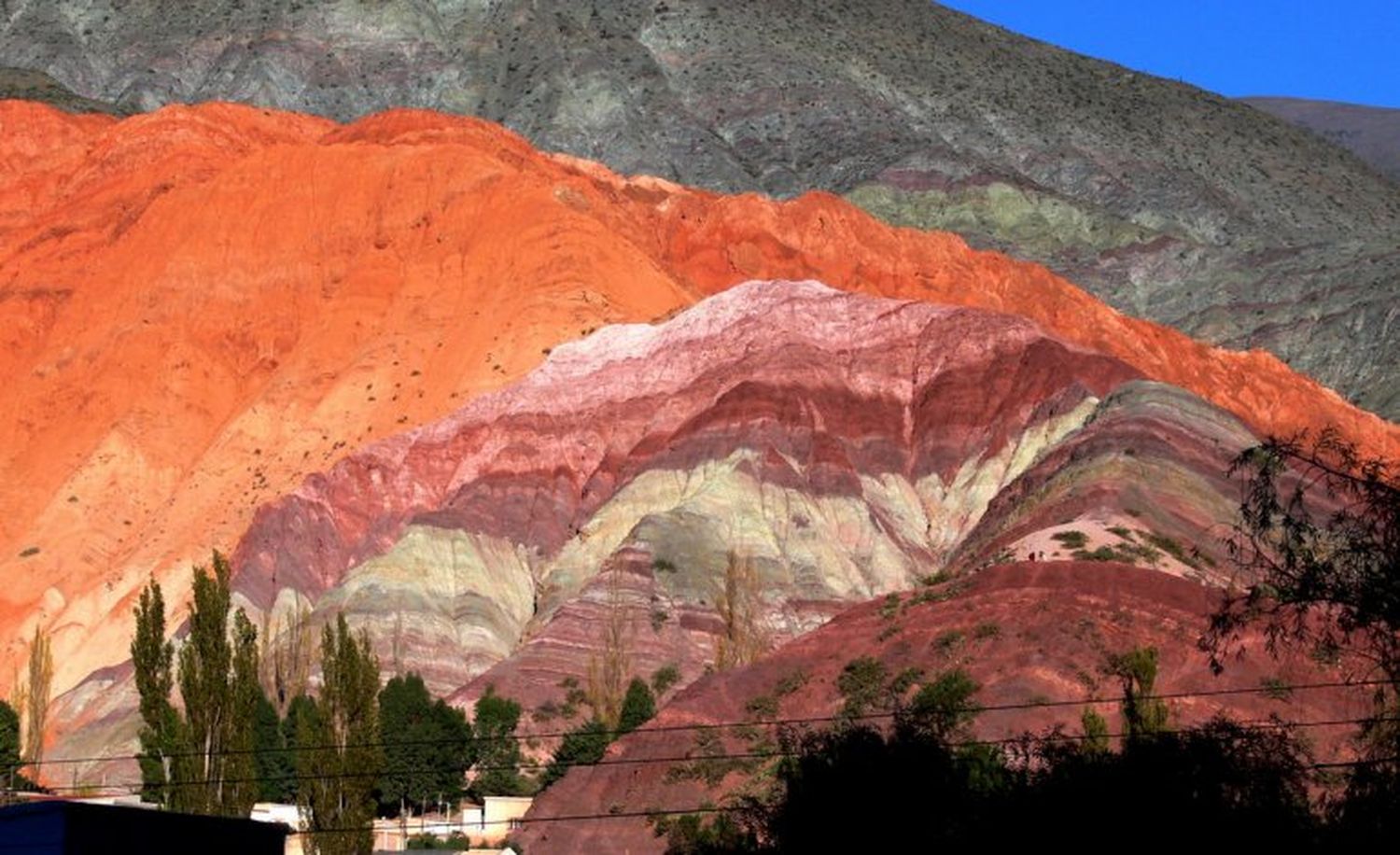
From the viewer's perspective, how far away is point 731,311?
11794cm

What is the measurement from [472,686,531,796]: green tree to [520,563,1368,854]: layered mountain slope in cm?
758

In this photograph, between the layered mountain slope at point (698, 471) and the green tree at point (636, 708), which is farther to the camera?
the layered mountain slope at point (698, 471)

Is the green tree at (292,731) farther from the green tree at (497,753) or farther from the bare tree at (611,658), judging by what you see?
the bare tree at (611,658)

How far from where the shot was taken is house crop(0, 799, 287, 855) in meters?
39.4

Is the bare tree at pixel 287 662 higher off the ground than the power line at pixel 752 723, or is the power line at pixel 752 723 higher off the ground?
the bare tree at pixel 287 662

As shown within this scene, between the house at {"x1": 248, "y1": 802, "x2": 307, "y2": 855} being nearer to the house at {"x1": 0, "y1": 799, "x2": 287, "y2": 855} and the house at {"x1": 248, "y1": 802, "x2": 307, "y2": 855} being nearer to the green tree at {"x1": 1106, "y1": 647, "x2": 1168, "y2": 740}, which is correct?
the green tree at {"x1": 1106, "y1": 647, "x2": 1168, "y2": 740}

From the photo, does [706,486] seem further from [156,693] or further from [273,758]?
[156,693]

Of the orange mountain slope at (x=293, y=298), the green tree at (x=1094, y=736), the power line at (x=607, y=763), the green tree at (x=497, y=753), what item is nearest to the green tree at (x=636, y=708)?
the power line at (x=607, y=763)

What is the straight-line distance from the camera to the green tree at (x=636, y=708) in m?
84.9

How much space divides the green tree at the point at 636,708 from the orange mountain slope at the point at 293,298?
32.0m

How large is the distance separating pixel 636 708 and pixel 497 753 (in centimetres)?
509

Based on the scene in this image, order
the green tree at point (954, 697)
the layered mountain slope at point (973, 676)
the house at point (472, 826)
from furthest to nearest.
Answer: the house at point (472, 826)
the layered mountain slope at point (973, 676)
the green tree at point (954, 697)

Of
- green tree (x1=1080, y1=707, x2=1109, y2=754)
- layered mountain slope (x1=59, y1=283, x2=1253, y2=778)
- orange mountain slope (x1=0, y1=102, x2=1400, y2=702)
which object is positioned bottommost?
green tree (x1=1080, y1=707, x2=1109, y2=754)

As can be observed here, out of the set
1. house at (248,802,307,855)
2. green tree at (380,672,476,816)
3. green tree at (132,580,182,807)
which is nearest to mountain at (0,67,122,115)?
green tree at (380,672,476,816)
